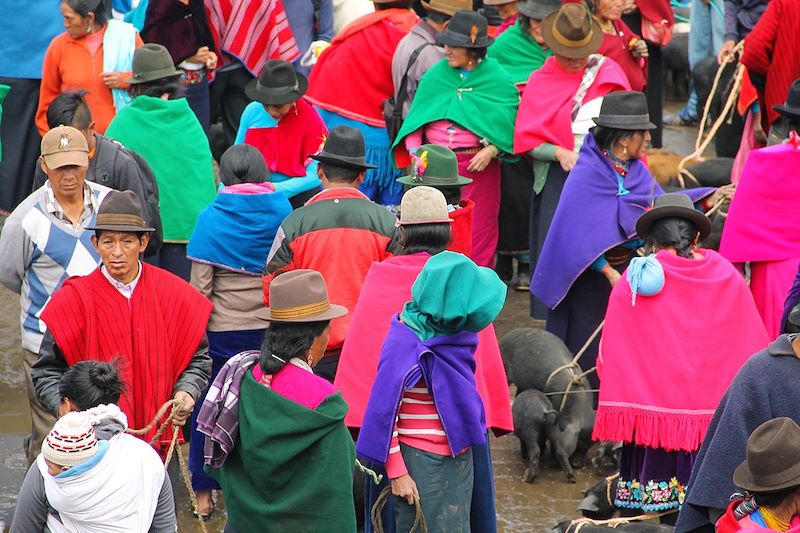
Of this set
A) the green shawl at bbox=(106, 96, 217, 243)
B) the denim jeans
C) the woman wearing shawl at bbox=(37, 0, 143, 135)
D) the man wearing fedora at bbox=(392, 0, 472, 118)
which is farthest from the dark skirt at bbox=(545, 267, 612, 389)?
the denim jeans

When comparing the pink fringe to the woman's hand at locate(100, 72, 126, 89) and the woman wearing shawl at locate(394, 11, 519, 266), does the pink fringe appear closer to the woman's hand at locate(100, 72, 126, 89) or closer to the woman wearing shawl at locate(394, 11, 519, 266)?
the woman wearing shawl at locate(394, 11, 519, 266)

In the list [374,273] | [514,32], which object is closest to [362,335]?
[374,273]

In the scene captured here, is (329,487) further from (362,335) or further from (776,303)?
(776,303)

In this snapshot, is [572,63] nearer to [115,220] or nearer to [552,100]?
[552,100]

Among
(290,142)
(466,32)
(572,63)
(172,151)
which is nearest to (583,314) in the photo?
(572,63)

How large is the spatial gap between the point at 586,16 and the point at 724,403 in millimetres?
4298

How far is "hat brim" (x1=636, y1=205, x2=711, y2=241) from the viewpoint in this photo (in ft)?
20.7

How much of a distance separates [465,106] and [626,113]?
184 cm

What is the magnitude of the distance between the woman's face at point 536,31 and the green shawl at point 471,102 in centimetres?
58

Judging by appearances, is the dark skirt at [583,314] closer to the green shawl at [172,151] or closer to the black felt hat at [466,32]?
the black felt hat at [466,32]

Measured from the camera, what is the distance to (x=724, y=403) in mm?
4934

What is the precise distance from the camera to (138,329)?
5.50 metres

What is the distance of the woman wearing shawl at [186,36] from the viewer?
10273mm

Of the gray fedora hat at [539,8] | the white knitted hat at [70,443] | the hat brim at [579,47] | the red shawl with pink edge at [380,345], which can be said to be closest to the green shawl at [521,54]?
the gray fedora hat at [539,8]
